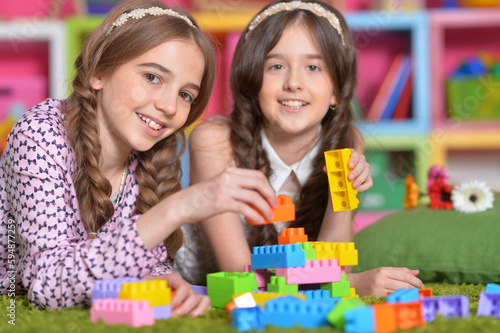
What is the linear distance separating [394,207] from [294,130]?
1.27 meters

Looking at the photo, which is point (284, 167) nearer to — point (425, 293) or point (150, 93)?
point (150, 93)

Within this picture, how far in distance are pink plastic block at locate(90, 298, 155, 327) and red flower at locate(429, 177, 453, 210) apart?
967 millimetres

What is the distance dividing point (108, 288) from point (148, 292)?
0.27ft

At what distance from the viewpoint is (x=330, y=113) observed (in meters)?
1.58

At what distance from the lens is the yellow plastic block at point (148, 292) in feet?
2.67

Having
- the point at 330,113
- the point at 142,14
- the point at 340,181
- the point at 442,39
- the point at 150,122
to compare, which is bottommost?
the point at 340,181

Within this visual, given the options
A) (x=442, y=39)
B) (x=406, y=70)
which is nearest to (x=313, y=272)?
(x=406, y=70)

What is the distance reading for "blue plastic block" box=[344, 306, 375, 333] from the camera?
0.71 meters

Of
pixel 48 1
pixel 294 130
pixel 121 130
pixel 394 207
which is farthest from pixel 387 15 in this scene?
pixel 121 130

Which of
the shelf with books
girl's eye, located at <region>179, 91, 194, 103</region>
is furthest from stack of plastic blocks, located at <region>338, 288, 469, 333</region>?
the shelf with books

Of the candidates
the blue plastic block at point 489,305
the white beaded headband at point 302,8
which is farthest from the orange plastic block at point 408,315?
the white beaded headband at point 302,8

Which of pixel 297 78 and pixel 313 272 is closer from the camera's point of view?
pixel 313 272

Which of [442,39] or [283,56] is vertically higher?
[442,39]

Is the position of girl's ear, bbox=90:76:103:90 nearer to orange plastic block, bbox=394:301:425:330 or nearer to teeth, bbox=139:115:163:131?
teeth, bbox=139:115:163:131
